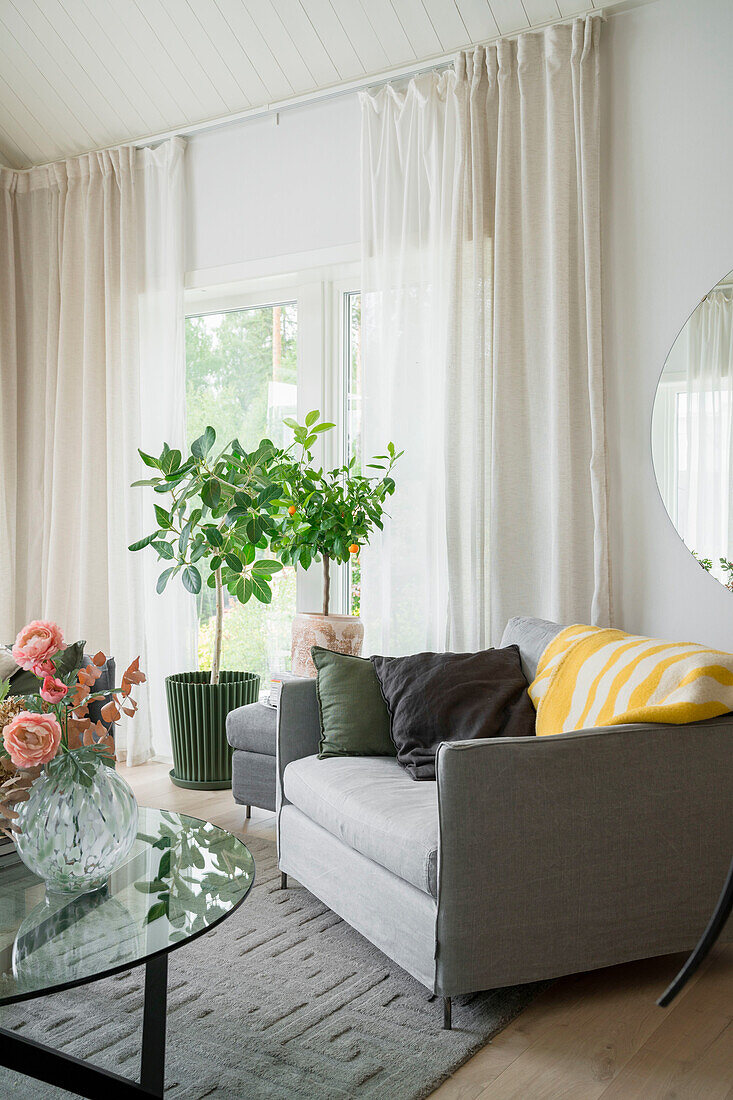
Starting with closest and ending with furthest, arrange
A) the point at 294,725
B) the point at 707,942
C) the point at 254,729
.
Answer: the point at 707,942 → the point at 294,725 → the point at 254,729

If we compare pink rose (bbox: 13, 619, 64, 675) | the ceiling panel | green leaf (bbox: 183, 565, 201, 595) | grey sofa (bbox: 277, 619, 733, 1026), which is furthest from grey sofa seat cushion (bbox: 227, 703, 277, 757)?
the ceiling panel

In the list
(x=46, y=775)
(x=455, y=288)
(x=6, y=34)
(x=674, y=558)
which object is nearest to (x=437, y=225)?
(x=455, y=288)

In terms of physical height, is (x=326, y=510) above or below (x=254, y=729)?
above

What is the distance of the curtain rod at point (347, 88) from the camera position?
127 inches

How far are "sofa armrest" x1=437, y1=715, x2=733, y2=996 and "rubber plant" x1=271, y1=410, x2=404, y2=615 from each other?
1551mm

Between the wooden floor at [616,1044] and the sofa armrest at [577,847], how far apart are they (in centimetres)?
9

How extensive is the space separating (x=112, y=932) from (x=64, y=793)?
10.1 inches

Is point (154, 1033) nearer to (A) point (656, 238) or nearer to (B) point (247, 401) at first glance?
(A) point (656, 238)

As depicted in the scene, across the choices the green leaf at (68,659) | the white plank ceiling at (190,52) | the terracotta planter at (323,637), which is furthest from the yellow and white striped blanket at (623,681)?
the white plank ceiling at (190,52)

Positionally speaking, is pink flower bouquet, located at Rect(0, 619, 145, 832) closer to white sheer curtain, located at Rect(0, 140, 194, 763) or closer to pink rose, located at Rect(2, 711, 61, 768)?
pink rose, located at Rect(2, 711, 61, 768)

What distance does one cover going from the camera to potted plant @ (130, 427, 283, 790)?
12.2 feet

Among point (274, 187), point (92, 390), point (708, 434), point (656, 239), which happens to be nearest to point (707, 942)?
point (708, 434)

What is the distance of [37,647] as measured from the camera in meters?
1.69

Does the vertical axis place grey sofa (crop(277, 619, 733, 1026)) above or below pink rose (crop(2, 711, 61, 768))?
below
